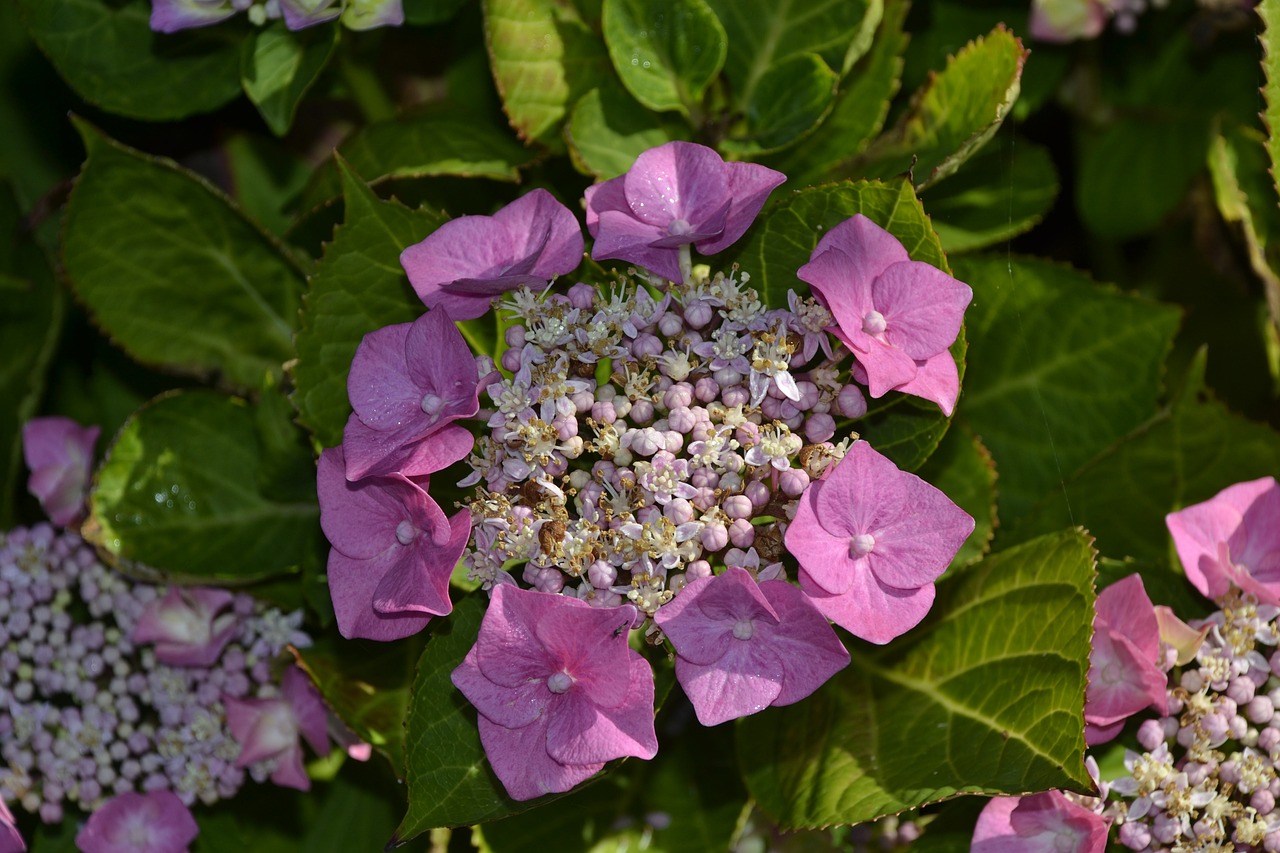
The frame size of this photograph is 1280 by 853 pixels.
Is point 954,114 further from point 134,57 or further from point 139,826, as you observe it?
point 139,826

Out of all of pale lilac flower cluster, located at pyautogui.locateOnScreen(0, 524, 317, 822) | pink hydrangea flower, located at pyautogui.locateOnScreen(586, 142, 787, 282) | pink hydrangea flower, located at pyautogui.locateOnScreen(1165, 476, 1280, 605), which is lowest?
pale lilac flower cluster, located at pyautogui.locateOnScreen(0, 524, 317, 822)

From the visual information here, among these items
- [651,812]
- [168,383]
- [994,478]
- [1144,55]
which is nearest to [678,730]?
[651,812]

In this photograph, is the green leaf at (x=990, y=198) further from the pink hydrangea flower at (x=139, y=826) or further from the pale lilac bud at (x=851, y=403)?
the pink hydrangea flower at (x=139, y=826)

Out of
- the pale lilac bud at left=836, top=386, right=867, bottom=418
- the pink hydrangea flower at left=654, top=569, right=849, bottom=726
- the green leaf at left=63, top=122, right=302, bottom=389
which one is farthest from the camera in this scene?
the green leaf at left=63, top=122, right=302, bottom=389

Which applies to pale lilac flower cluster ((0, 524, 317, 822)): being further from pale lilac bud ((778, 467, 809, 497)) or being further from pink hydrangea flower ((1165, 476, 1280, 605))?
pink hydrangea flower ((1165, 476, 1280, 605))

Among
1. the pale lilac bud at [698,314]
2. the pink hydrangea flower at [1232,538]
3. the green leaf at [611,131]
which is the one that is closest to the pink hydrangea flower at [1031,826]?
the pink hydrangea flower at [1232,538]

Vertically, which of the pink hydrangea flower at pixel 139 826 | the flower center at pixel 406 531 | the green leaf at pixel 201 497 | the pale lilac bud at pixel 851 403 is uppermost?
the pale lilac bud at pixel 851 403

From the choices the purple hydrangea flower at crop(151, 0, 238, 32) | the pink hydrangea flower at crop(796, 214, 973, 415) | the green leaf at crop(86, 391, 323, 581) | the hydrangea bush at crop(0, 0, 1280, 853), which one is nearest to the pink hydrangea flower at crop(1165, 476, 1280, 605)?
the hydrangea bush at crop(0, 0, 1280, 853)

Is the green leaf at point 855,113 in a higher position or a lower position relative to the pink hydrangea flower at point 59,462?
higher
